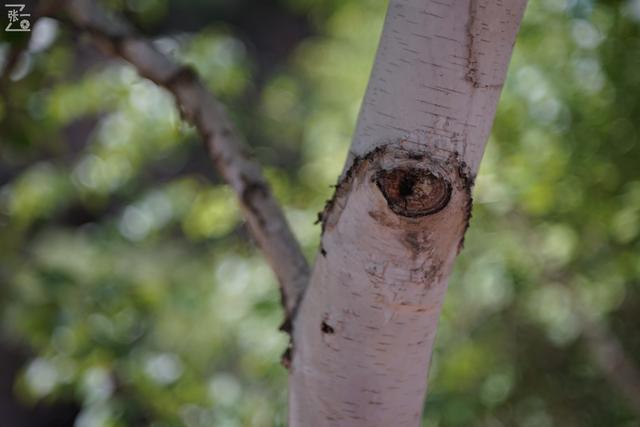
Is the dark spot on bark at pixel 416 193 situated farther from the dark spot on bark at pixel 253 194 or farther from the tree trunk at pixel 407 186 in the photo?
the dark spot on bark at pixel 253 194

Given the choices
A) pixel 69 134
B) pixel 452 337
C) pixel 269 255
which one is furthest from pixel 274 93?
pixel 69 134

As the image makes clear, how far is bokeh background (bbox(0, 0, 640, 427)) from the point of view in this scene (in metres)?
1.40

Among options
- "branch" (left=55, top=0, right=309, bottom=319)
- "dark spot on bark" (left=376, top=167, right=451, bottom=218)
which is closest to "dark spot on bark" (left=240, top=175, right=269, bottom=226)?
"branch" (left=55, top=0, right=309, bottom=319)

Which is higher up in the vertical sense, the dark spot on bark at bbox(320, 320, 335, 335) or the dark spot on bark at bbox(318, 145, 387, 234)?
the dark spot on bark at bbox(318, 145, 387, 234)

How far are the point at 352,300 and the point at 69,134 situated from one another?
4.46 meters

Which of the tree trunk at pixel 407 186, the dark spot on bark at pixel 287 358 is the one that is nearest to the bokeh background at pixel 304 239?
the dark spot on bark at pixel 287 358

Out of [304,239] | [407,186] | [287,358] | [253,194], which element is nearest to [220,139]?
[253,194]

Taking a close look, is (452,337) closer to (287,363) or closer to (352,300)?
(287,363)

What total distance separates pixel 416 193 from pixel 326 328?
0.56 feet

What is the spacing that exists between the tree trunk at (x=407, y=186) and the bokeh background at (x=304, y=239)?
0.53 m

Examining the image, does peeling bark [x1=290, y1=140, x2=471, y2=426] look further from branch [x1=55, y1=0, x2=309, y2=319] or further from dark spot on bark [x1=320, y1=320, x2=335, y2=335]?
branch [x1=55, y1=0, x2=309, y2=319]

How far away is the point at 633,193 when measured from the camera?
1378mm

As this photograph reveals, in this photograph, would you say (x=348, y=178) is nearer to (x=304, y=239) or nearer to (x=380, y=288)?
(x=380, y=288)

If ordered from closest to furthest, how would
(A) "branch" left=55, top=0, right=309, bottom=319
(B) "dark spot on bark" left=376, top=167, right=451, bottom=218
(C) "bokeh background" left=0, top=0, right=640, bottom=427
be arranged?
(B) "dark spot on bark" left=376, top=167, right=451, bottom=218, (A) "branch" left=55, top=0, right=309, bottom=319, (C) "bokeh background" left=0, top=0, right=640, bottom=427
